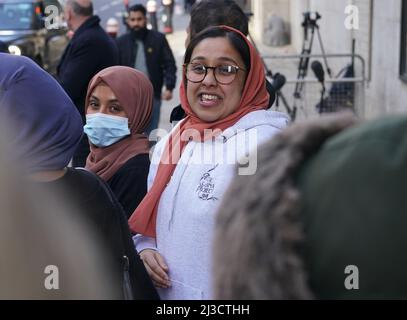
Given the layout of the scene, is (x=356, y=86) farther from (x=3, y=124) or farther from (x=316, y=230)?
(x=316, y=230)

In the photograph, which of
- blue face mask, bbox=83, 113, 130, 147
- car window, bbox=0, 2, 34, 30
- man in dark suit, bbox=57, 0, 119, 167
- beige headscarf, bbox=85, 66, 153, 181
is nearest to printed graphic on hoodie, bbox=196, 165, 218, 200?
beige headscarf, bbox=85, 66, 153, 181

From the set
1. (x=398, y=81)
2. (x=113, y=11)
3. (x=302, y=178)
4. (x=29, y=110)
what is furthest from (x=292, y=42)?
(x=302, y=178)

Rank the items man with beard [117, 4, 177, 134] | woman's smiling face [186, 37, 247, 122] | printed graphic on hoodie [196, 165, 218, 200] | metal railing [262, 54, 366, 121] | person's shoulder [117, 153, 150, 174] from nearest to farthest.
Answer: printed graphic on hoodie [196, 165, 218, 200] → woman's smiling face [186, 37, 247, 122] → person's shoulder [117, 153, 150, 174] → metal railing [262, 54, 366, 121] → man with beard [117, 4, 177, 134]

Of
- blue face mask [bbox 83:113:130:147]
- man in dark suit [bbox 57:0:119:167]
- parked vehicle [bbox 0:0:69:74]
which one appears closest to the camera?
blue face mask [bbox 83:113:130:147]

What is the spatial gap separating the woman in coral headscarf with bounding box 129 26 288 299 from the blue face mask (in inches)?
22.5

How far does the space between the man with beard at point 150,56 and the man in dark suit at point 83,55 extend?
155 cm

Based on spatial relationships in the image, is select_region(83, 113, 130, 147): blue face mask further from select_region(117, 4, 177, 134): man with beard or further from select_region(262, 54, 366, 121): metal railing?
select_region(117, 4, 177, 134): man with beard

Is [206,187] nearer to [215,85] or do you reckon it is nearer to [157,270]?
[157,270]

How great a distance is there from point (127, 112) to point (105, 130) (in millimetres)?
164

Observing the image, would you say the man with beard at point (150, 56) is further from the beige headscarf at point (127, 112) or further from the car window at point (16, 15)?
the car window at point (16, 15)

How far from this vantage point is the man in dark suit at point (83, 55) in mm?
6000

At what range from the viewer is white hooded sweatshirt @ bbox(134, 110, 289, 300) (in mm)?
2840

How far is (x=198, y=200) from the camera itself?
2.86 meters

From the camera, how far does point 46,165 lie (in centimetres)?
242
